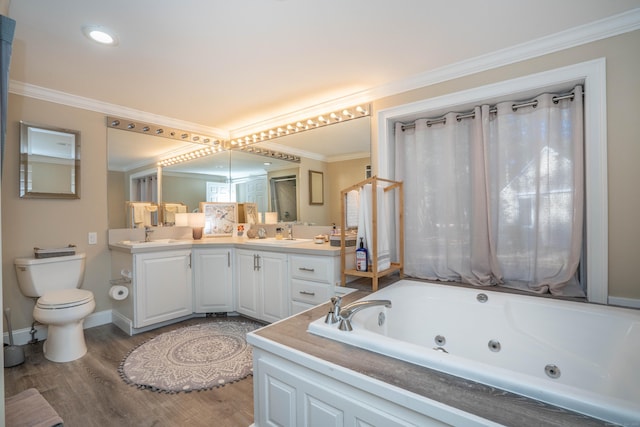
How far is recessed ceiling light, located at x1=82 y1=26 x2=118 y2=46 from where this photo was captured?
1.90 metres

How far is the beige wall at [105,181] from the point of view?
6.03 ft

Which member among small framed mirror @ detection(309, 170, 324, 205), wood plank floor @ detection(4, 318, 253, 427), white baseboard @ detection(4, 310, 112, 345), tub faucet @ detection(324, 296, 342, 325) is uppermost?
small framed mirror @ detection(309, 170, 324, 205)

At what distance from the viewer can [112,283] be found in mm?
3129

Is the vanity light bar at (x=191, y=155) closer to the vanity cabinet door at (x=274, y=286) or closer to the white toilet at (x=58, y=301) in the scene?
the white toilet at (x=58, y=301)

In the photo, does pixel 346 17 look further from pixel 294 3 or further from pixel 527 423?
pixel 527 423

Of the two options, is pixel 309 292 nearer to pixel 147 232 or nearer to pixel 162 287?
pixel 162 287

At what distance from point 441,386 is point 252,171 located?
3.38 metres

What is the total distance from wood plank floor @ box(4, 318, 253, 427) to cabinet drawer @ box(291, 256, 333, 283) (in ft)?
2.96

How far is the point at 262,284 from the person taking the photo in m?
3.03

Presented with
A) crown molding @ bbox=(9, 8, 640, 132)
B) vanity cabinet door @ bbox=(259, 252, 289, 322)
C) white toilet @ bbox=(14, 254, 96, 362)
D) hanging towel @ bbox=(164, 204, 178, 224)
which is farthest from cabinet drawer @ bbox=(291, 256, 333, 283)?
hanging towel @ bbox=(164, 204, 178, 224)

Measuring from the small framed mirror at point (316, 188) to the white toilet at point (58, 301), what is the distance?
2.19 metres

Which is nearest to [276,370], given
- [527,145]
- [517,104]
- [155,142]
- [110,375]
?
[110,375]

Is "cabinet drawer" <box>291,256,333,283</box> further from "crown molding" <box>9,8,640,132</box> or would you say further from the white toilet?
the white toilet

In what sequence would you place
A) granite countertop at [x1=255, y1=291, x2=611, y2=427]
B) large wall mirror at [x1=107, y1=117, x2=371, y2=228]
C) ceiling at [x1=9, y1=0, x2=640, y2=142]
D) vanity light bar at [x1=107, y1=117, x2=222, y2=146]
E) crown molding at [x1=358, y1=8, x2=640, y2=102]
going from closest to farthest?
granite countertop at [x1=255, y1=291, x2=611, y2=427]
ceiling at [x1=9, y1=0, x2=640, y2=142]
crown molding at [x1=358, y1=8, x2=640, y2=102]
large wall mirror at [x1=107, y1=117, x2=371, y2=228]
vanity light bar at [x1=107, y1=117, x2=222, y2=146]
